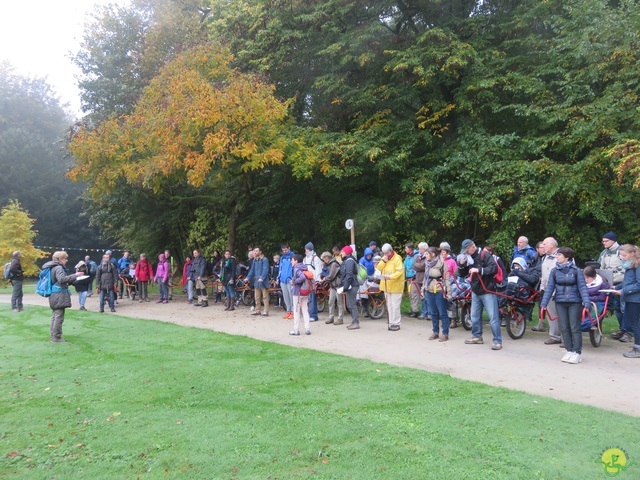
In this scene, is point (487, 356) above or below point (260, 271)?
below

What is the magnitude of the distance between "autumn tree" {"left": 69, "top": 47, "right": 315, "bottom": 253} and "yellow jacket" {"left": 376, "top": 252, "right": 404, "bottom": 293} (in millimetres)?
5374

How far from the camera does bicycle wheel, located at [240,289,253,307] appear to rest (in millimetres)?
15844

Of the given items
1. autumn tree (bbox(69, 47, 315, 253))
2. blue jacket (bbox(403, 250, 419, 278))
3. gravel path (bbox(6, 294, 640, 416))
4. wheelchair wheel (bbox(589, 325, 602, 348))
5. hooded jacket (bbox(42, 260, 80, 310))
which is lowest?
gravel path (bbox(6, 294, 640, 416))

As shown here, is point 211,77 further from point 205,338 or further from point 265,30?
point 205,338

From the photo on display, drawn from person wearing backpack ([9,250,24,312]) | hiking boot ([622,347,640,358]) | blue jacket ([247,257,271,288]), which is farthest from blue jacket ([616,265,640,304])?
person wearing backpack ([9,250,24,312])

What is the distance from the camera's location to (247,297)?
52.5 ft

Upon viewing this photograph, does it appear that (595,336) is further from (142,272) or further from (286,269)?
(142,272)

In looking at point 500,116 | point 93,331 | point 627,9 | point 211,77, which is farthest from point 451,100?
point 93,331

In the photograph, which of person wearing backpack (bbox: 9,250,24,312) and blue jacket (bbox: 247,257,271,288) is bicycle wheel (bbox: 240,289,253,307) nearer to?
blue jacket (bbox: 247,257,271,288)

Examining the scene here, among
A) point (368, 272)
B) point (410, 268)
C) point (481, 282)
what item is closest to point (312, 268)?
point (368, 272)

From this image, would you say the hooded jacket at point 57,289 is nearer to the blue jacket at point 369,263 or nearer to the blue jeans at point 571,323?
the blue jacket at point 369,263

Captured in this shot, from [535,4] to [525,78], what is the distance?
Answer: 2687 millimetres

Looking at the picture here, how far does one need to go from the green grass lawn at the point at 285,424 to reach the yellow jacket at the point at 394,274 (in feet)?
10.3

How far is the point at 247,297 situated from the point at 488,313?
9.07m
